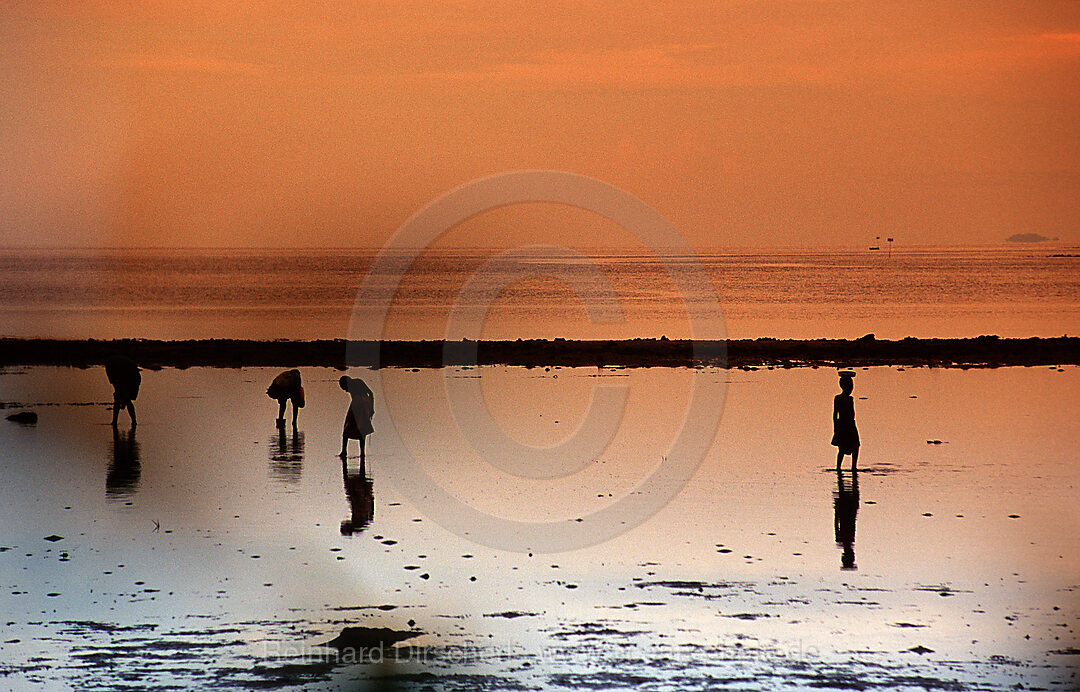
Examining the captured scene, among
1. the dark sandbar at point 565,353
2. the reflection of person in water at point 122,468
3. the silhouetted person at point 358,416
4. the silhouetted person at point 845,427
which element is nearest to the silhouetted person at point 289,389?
the reflection of person in water at point 122,468

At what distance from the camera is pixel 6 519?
1445 centimetres

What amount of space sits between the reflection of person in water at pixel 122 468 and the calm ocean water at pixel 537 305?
1386 inches

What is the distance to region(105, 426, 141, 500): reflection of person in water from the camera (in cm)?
1614

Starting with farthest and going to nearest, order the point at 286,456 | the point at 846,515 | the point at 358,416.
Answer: the point at 286,456
the point at 358,416
the point at 846,515

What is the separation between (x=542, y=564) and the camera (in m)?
12.5

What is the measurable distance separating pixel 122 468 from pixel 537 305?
2801 inches

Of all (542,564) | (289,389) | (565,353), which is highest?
(565,353)

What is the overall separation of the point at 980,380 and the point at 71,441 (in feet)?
69.6

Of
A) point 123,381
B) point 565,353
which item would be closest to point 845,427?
point 123,381

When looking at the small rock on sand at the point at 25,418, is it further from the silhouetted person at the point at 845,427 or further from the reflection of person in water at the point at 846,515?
the reflection of person in water at the point at 846,515

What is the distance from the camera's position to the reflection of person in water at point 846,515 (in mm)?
12523

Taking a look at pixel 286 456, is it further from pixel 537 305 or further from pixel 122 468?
pixel 537 305

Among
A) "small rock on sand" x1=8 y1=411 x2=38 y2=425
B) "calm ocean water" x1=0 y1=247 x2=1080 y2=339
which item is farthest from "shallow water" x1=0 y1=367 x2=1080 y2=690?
"calm ocean water" x1=0 y1=247 x2=1080 y2=339

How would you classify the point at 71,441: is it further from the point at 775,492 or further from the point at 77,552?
the point at 775,492
